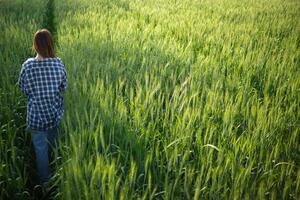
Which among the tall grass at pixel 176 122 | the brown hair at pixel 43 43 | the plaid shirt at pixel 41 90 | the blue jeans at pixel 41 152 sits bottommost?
the blue jeans at pixel 41 152

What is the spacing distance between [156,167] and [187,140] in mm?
273

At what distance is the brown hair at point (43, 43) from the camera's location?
81.7 inches

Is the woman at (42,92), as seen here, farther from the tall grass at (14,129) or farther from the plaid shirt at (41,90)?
the tall grass at (14,129)

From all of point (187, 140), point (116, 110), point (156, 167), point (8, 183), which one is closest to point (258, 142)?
point (187, 140)

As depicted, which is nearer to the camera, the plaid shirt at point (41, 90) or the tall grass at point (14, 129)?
the tall grass at point (14, 129)

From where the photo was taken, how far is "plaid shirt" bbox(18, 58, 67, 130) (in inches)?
82.1

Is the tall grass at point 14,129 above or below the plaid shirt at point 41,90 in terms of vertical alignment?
below

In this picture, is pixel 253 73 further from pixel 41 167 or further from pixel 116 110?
pixel 41 167

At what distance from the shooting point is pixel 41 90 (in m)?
2.10

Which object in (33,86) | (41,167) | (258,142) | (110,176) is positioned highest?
(33,86)

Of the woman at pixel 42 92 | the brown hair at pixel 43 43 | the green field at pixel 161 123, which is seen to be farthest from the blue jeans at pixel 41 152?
the brown hair at pixel 43 43

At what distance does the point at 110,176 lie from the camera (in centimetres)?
144

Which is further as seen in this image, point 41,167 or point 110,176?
point 41,167

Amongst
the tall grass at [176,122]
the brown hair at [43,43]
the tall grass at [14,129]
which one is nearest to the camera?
the tall grass at [176,122]
